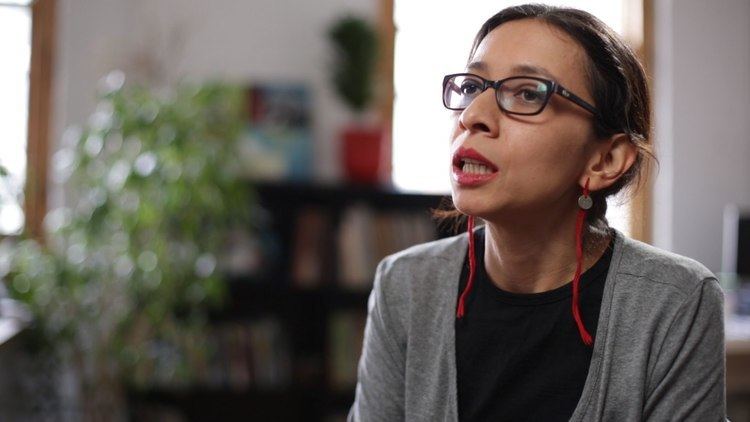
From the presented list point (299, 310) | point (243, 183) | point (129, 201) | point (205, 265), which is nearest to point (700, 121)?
point (299, 310)

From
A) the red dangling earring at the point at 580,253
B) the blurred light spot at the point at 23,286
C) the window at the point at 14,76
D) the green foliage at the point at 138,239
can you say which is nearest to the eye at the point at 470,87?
the red dangling earring at the point at 580,253

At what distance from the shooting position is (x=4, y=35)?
3.62 meters

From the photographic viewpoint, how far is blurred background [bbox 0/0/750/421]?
2832 mm

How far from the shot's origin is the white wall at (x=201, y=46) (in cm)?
352

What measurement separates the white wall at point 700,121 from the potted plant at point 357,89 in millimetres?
1465

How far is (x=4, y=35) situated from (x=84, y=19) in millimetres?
352

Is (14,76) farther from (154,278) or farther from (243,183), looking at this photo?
(154,278)

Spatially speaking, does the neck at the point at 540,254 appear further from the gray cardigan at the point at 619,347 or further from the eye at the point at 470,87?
the eye at the point at 470,87

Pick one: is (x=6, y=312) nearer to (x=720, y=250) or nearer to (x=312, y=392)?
(x=312, y=392)

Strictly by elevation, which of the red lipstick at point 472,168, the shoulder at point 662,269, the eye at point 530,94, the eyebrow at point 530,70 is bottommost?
the shoulder at point 662,269

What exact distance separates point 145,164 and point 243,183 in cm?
48

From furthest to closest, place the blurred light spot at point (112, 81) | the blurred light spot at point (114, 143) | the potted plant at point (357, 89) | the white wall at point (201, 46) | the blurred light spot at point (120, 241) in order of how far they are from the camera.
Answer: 1. the potted plant at point (357, 89)
2. the white wall at point (201, 46)
3. the blurred light spot at point (112, 81)
4. the blurred light spot at point (114, 143)
5. the blurred light spot at point (120, 241)

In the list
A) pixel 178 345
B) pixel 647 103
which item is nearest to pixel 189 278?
pixel 178 345

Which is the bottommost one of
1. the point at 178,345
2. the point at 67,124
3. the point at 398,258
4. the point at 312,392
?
the point at 312,392
